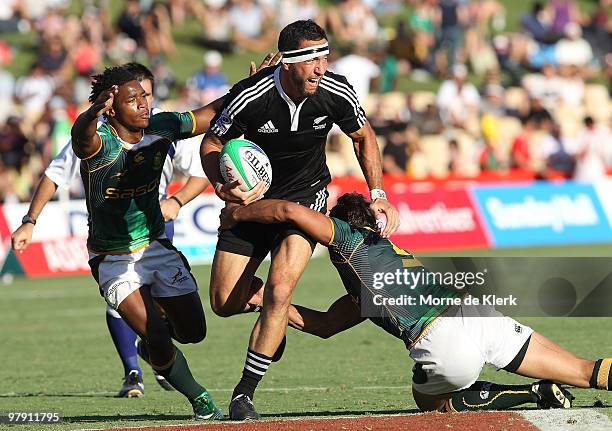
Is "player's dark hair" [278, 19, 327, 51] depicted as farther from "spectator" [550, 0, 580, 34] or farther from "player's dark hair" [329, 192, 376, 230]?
"spectator" [550, 0, 580, 34]

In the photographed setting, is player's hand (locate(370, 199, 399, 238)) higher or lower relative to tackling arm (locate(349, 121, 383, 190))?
lower

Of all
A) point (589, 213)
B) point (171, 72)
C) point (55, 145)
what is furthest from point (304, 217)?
point (171, 72)

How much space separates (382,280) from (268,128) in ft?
4.89

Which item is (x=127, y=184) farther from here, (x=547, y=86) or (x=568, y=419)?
(x=547, y=86)

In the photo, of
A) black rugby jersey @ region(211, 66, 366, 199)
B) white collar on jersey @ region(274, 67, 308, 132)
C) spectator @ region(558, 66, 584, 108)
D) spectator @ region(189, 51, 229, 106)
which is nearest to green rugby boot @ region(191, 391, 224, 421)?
black rugby jersey @ region(211, 66, 366, 199)

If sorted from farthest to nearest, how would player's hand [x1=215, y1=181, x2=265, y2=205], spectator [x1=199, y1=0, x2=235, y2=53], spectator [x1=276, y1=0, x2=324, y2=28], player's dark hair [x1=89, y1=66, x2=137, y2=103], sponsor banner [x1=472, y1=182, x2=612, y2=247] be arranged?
spectator [x1=199, y1=0, x2=235, y2=53]
spectator [x1=276, y1=0, x2=324, y2=28]
sponsor banner [x1=472, y1=182, x2=612, y2=247]
player's dark hair [x1=89, y1=66, x2=137, y2=103]
player's hand [x1=215, y1=181, x2=265, y2=205]

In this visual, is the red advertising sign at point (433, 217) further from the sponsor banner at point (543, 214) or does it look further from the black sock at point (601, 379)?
the black sock at point (601, 379)

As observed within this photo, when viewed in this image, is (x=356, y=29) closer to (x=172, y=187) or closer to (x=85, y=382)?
(x=172, y=187)

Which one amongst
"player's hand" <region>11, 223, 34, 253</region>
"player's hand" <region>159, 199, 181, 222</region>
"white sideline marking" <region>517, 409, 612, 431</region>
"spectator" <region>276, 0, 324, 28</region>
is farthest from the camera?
"spectator" <region>276, 0, 324, 28</region>

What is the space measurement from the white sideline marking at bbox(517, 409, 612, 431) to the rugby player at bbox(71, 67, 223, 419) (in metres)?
2.14

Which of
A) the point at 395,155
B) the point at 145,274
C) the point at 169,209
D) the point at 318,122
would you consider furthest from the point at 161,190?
the point at 395,155

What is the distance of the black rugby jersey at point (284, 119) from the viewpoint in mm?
8508

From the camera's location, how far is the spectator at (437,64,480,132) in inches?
977

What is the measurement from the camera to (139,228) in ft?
28.5
